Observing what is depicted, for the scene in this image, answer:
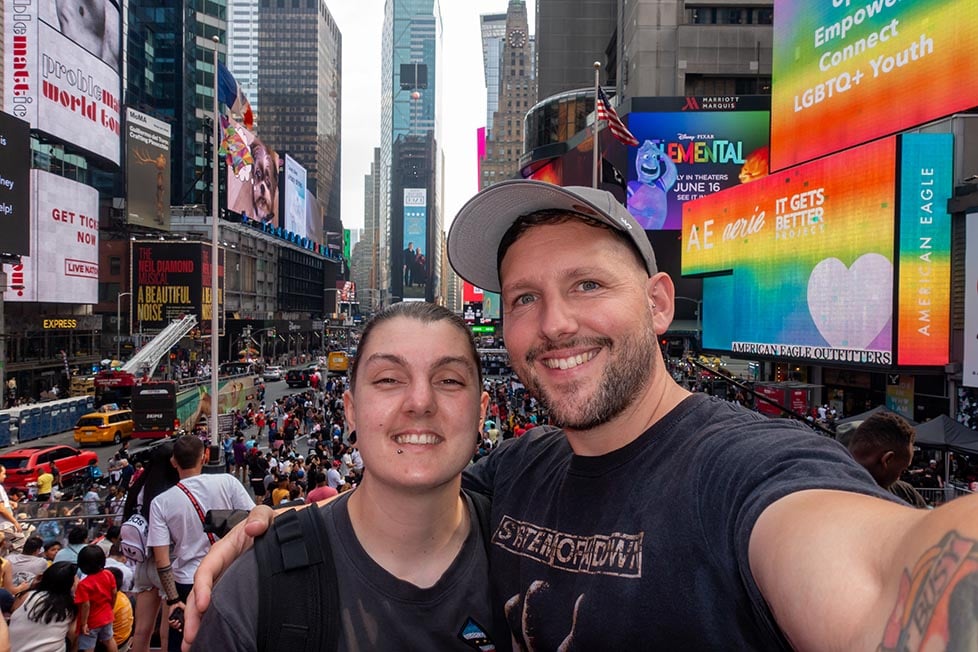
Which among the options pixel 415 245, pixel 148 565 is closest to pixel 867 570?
pixel 148 565

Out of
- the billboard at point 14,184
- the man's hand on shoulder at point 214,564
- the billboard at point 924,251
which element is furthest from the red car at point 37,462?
the billboard at point 924,251

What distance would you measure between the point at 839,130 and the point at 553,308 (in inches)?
1225

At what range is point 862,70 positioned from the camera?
2664cm

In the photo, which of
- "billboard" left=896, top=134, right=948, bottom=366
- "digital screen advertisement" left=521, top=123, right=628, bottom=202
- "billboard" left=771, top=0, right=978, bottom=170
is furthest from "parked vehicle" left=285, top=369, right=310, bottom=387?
"billboard" left=896, top=134, right=948, bottom=366

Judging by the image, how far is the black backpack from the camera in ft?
6.46

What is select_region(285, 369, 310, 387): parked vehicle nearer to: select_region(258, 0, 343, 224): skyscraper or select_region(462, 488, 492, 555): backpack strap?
select_region(462, 488, 492, 555): backpack strap

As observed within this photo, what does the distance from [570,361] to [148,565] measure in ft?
17.1

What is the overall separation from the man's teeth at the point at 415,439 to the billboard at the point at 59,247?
41.3m

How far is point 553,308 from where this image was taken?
230cm

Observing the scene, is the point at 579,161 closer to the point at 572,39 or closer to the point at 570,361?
the point at 572,39

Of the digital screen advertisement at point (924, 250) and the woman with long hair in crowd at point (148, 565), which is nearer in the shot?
the woman with long hair in crowd at point (148, 565)

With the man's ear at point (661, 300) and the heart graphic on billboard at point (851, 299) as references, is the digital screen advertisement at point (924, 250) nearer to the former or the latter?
the heart graphic on billboard at point (851, 299)

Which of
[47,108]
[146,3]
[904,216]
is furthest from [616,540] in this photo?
[146,3]

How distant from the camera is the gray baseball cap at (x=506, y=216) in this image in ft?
7.46
